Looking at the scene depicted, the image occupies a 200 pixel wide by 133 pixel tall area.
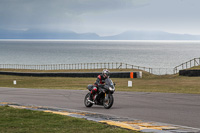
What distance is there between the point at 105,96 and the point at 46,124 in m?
5.03

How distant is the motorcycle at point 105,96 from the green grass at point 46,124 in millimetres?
3003

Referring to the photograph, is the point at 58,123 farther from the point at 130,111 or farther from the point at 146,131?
the point at 130,111

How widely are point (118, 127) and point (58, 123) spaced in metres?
1.78

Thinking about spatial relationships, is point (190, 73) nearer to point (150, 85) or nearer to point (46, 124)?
point (150, 85)

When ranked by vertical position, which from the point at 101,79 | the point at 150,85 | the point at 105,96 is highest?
the point at 101,79

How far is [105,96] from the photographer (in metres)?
14.7

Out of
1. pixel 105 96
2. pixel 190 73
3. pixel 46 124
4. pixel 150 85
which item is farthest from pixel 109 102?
pixel 190 73

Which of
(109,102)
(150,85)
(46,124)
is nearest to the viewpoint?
(46,124)

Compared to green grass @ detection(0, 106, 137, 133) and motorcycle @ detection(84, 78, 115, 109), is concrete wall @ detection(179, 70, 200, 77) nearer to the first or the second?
motorcycle @ detection(84, 78, 115, 109)

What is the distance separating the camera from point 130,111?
44.9 feet

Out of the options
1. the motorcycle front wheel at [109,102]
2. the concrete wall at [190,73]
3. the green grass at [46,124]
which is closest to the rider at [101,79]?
the motorcycle front wheel at [109,102]

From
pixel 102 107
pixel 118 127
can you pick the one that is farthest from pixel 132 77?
pixel 118 127

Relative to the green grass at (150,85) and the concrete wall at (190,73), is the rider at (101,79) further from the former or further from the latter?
the concrete wall at (190,73)

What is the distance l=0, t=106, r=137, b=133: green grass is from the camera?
29.5 ft
